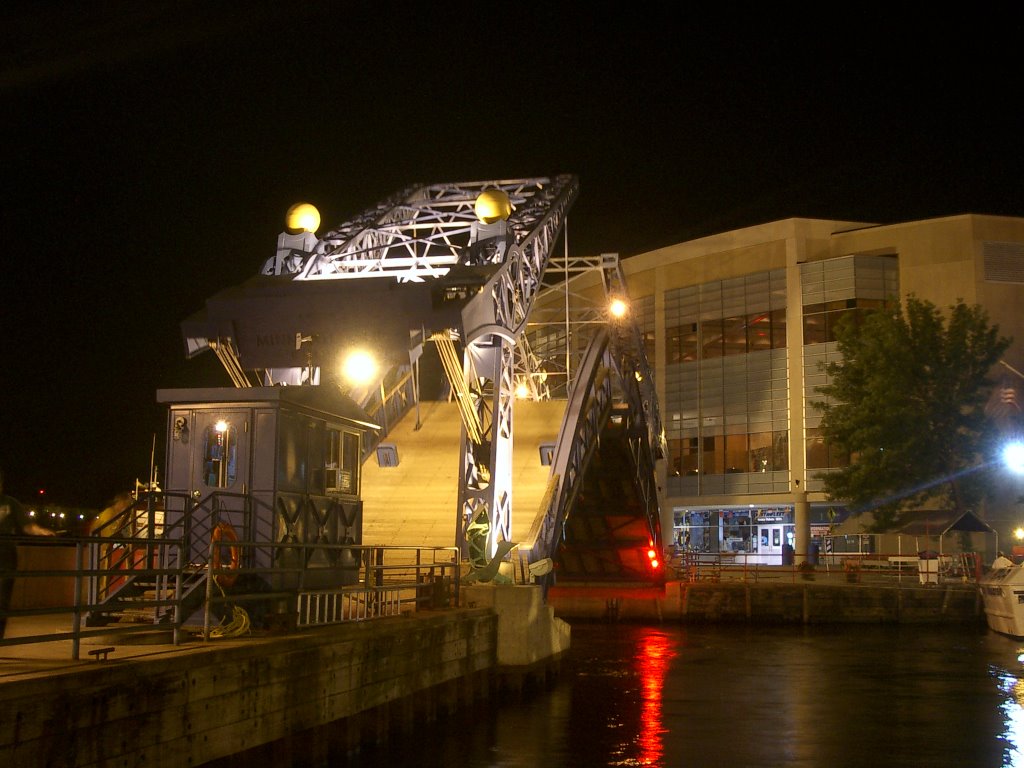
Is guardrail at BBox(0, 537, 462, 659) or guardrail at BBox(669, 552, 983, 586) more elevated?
guardrail at BBox(0, 537, 462, 659)

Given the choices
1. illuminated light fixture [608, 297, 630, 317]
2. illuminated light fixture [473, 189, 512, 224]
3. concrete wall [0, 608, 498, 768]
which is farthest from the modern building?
concrete wall [0, 608, 498, 768]

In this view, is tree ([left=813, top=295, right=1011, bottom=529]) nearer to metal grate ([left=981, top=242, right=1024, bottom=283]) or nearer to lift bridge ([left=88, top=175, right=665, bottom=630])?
metal grate ([left=981, top=242, right=1024, bottom=283])

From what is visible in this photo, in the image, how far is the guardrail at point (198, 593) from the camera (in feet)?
36.4

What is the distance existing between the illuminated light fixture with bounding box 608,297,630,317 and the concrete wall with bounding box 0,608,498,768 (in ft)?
60.2

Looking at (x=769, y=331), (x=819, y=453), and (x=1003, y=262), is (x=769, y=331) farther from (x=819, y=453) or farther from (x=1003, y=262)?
(x=1003, y=262)

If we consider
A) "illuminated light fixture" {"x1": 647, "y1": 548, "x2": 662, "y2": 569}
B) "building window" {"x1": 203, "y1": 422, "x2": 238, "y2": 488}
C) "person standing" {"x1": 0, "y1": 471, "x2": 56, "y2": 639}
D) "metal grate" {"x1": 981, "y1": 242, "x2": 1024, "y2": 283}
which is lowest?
"illuminated light fixture" {"x1": 647, "y1": 548, "x2": 662, "y2": 569}

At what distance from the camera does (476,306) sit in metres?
25.3

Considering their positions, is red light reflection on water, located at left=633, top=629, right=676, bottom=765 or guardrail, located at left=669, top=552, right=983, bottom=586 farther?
guardrail, located at left=669, top=552, right=983, bottom=586

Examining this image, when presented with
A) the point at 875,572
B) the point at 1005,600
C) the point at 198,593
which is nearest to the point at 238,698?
the point at 198,593

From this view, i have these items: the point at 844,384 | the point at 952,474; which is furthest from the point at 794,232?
the point at 952,474

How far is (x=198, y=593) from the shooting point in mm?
14953

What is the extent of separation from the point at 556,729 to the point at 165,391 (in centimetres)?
871

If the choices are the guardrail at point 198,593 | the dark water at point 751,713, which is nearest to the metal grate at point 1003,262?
the dark water at point 751,713

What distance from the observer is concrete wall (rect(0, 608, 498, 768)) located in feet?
31.6
